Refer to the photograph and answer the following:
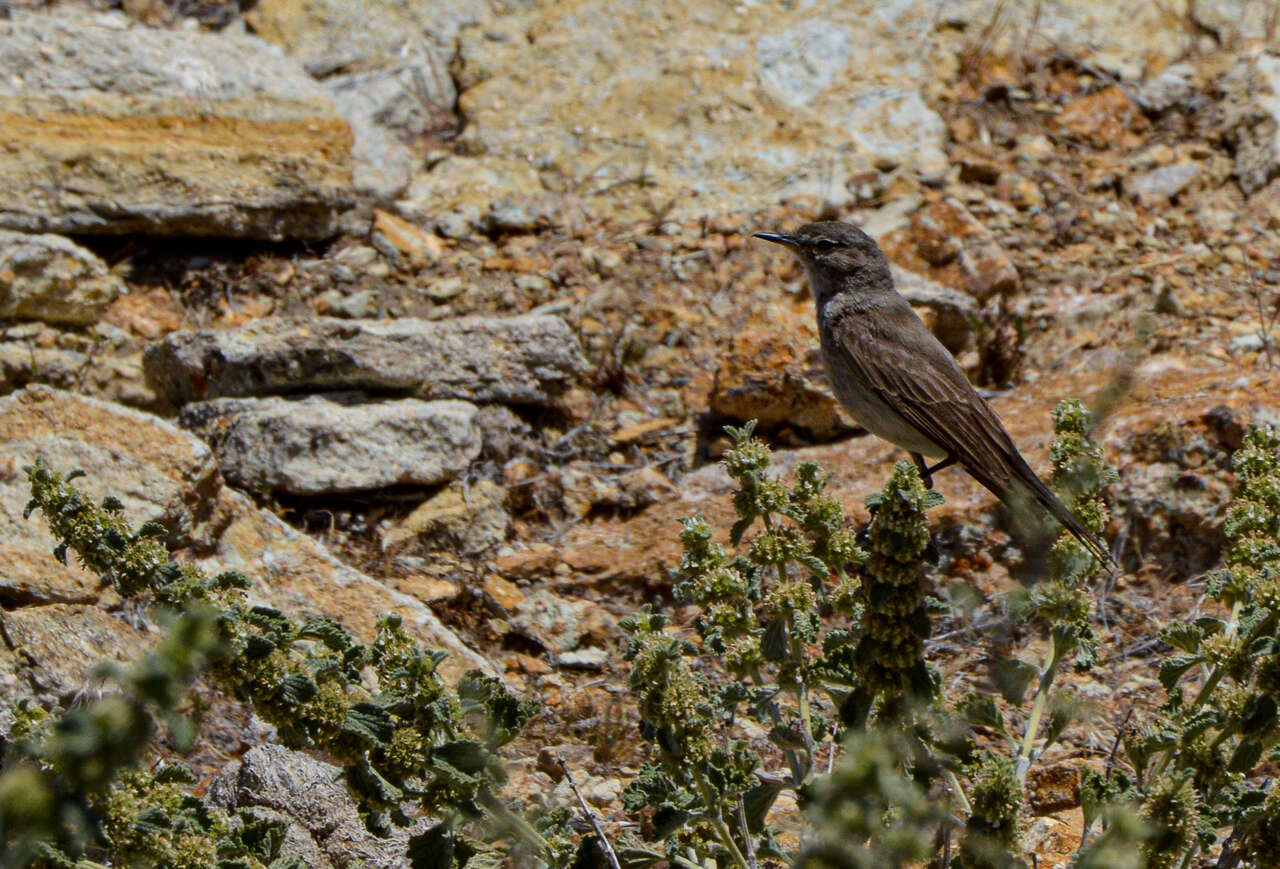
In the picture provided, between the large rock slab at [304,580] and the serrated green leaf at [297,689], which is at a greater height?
the serrated green leaf at [297,689]

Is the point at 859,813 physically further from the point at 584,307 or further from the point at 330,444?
the point at 584,307

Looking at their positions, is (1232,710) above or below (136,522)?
above

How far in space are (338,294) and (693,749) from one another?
513cm

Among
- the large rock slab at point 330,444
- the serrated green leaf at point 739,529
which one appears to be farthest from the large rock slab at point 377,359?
the serrated green leaf at point 739,529

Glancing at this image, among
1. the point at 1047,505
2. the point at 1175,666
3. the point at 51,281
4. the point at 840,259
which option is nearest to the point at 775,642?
the point at 1175,666

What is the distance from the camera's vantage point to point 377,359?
6.43 metres

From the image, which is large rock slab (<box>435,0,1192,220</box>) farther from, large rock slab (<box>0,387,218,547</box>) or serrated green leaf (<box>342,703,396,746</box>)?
serrated green leaf (<box>342,703,396,746</box>)

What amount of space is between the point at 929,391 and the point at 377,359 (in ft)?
8.32

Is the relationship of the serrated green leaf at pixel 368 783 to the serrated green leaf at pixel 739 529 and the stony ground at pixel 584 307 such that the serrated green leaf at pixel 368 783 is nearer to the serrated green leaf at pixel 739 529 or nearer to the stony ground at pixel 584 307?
the serrated green leaf at pixel 739 529

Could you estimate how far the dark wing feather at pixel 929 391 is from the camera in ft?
17.6

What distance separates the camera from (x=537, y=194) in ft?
27.5

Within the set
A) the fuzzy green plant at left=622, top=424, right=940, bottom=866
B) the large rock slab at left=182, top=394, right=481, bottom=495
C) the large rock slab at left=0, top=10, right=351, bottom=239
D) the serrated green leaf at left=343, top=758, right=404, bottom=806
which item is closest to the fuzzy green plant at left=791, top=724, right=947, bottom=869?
the fuzzy green plant at left=622, top=424, right=940, bottom=866

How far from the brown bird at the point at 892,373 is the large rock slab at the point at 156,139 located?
277 centimetres

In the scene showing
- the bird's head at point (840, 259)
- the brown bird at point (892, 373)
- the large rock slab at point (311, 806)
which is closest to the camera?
the large rock slab at point (311, 806)
